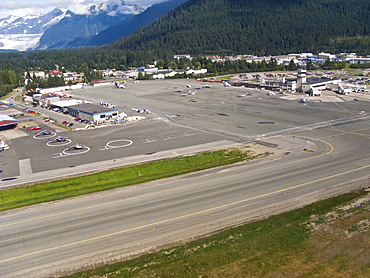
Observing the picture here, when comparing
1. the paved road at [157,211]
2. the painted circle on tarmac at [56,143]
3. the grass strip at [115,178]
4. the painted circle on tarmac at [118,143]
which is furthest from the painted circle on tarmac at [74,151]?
the paved road at [157,211]

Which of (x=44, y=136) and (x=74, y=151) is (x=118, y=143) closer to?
(x=74, y=151)

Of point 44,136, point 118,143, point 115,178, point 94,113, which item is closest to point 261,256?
point 115,178

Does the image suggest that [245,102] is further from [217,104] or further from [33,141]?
[33,141]

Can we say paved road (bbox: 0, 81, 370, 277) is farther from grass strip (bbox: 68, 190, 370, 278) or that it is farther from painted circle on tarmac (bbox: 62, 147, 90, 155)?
grass strip (bbox: 68, 190, 370, 278)

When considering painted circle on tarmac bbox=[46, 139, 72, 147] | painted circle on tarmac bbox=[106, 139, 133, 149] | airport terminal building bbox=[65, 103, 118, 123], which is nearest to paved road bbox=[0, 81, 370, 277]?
painted circle on tarmac bbox=[106, 139, 133, 149]

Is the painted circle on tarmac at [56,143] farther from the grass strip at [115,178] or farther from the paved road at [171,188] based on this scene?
the grass strip at [115,178]

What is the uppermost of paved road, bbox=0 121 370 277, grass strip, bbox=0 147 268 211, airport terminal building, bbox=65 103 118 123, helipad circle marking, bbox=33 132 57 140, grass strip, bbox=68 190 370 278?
airport terminal building, bbox=65 103 118 123
